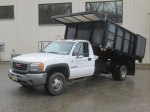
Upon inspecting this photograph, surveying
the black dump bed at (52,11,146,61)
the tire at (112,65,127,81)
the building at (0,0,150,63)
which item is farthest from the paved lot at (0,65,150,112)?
the building at (0,0,150,63)

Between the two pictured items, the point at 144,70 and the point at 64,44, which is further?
the point at 144,70

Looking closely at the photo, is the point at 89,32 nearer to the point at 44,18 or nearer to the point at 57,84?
the point at 57,84

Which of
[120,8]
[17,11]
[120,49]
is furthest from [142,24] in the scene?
[17,11]

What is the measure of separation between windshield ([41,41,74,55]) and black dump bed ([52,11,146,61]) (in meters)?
1.37

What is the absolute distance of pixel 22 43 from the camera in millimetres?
17609

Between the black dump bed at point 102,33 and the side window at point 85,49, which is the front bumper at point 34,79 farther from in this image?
the black dump bed at point 102,33

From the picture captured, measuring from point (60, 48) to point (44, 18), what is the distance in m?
9.95

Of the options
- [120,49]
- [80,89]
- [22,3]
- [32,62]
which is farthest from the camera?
[22,3]

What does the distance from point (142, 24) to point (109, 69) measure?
23.3 ft

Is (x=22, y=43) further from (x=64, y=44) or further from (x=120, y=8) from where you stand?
(x=64, y=44)

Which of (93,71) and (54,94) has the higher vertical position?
(93,71)

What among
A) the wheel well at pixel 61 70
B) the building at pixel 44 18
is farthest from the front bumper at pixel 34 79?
the building at pixel 44 18

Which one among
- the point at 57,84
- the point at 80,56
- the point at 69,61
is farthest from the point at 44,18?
the point at 57,84

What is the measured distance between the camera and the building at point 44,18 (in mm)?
15594
